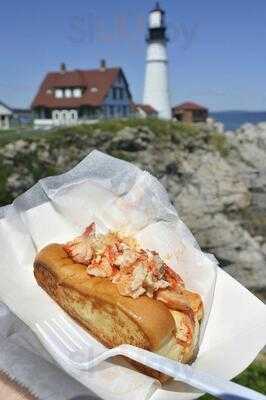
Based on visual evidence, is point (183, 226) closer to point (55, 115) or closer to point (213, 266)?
point (213, 266)

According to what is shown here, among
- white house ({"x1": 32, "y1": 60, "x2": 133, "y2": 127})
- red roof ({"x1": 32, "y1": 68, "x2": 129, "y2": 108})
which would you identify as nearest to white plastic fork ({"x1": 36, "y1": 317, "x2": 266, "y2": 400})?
white house ({"x1": 32, "y1": 60, "x2": 133, "y2": 127})

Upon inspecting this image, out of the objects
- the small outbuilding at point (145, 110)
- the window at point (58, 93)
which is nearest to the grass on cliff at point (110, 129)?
the window at point (58, 93)

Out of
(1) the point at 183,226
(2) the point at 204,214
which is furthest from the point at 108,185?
(2) the point at 204,214

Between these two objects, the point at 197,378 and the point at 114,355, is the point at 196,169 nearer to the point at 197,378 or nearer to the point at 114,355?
the point at 114,355

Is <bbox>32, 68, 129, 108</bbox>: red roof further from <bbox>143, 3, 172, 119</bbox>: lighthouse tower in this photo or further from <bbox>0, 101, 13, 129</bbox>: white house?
<bbox>143, 3, 172, 119</bbox>: lighthouse tower

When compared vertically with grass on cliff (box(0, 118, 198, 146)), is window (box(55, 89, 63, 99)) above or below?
above
